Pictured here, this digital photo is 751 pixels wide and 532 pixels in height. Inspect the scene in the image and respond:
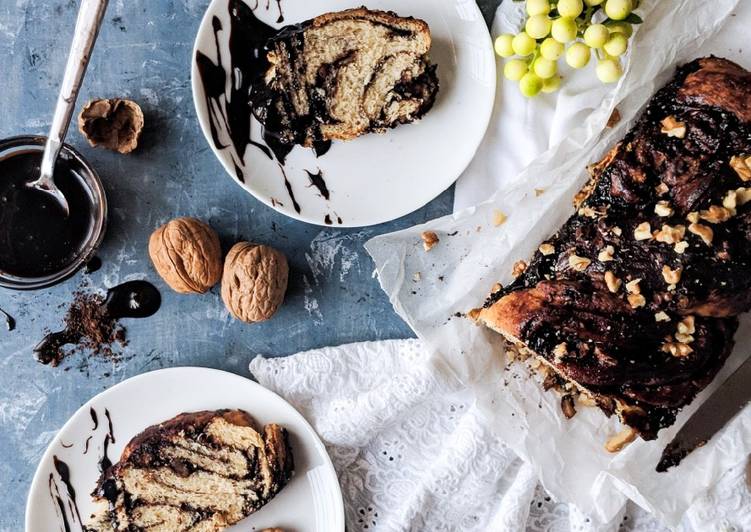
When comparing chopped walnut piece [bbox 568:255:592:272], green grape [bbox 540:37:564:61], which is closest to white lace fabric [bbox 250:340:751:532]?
chopped walnut piece [bbox 568:255:592:272]

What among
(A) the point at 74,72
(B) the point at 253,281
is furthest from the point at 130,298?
(A) the point at 74,72

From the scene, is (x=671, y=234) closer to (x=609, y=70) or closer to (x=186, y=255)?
(x=609, y=70)

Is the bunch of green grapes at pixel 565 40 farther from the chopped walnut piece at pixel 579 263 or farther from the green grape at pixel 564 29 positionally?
the chopped walnut piece at pixel 579 263

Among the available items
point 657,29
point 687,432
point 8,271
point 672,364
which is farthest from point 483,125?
point 8,271

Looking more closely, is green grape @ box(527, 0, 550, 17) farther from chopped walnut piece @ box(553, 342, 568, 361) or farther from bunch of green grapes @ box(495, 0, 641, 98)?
chopped walnut piece @ box(553, 342, 568, 361)

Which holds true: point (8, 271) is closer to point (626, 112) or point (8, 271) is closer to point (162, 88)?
point (162, 88)
